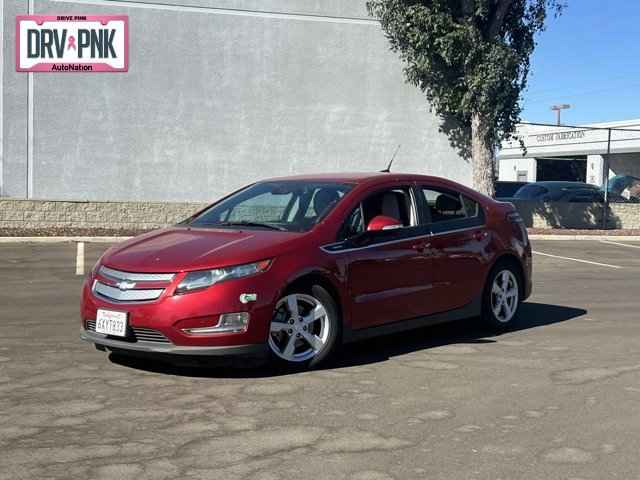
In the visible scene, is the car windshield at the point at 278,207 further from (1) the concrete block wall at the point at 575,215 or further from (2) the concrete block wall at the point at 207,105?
(1) the concrete block wall at the point at 575,215

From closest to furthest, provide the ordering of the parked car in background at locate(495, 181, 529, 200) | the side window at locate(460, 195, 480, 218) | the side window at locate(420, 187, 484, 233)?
the side window at locate(420, 187, 484, 233)
the side window at locate(460, 195, 480, 218)
the parked car in background at locate(495, 181, 529, 200)

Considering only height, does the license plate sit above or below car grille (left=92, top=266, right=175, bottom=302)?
below

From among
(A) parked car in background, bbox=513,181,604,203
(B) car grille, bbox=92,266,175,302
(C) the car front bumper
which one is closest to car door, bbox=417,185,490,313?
(C) the car front bumper

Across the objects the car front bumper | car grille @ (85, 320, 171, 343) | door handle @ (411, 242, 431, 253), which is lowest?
the car front bumper

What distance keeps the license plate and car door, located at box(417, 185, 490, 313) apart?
A: 2.76m

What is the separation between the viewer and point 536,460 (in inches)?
182

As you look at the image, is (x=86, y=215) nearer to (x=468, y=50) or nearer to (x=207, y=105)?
(x=207, y=105)

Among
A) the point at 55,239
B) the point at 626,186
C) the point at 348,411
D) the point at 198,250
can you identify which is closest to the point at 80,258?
the point at 55,239

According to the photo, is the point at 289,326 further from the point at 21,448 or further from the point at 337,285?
the point at 21,448

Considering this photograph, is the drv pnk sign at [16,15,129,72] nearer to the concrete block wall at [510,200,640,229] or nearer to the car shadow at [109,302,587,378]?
the concrete block wall at [510,200,640,229]

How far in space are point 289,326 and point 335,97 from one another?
56.7 feet

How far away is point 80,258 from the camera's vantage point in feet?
50.2

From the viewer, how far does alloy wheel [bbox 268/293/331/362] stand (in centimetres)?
636

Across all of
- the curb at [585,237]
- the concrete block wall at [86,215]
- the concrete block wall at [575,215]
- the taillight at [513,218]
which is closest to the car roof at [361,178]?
the taillight at [513,218]
